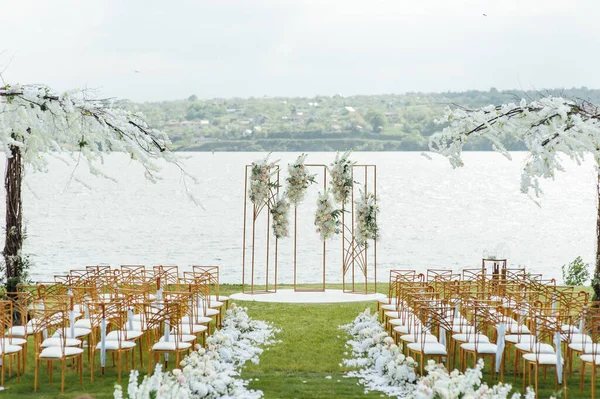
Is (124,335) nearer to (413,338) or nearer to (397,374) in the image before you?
(397,374)

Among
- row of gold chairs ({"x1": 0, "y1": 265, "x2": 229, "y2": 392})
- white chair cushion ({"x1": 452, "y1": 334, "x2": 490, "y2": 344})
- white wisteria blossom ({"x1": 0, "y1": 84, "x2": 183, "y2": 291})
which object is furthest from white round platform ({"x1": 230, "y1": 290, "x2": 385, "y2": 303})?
white wisteria blossom ({"x1": 0, "y1": 84, "x2": 183, "y2": 291})

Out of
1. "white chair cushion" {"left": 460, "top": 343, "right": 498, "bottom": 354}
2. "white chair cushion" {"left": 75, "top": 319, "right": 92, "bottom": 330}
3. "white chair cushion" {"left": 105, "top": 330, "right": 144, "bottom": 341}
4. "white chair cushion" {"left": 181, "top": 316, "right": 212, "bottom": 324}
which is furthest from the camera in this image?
"white chair cushion" {"left": 181, "top": 316, "right": 212, "bottom": 324}

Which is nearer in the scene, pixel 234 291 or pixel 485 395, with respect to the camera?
pixel 485 395

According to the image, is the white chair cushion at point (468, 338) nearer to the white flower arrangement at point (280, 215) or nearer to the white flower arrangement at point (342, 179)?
the white flower arrangement at point (342, 179)

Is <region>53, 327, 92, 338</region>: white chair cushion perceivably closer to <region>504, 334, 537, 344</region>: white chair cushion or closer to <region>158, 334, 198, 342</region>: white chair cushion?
<region>158, 334, 198, 342</region>: white chair cushion

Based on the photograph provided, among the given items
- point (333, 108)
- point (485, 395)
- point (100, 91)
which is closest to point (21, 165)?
point (100, 91)

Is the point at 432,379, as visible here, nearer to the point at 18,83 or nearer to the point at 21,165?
the point at 18,83

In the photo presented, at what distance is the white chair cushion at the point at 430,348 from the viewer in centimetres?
891

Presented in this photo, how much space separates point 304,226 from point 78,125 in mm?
45630

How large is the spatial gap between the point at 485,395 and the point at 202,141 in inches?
2355

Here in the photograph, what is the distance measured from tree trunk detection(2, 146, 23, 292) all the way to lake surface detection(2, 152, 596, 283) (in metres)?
8.29

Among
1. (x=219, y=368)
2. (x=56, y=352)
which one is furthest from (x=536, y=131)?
(x=56, y=352)

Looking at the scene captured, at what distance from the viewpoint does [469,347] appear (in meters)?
9.08

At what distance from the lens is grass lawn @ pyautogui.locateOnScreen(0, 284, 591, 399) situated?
8.61m
